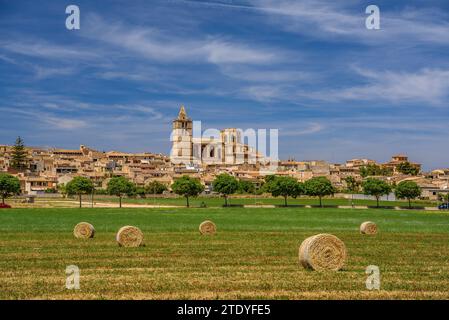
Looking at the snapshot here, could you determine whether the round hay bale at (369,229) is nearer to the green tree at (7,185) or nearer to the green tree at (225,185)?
the green tree at (225,185)

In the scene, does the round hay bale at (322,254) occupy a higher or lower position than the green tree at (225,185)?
lower

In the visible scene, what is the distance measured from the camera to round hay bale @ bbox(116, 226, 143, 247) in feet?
85.0

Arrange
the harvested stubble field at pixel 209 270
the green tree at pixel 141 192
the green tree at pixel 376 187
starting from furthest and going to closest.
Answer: the green tree at pixel 141 192, the green tree at pixel 376 187, the harvested stubble field at pixel 209 270

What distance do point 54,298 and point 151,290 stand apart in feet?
7.33

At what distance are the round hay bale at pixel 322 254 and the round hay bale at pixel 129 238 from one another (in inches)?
380

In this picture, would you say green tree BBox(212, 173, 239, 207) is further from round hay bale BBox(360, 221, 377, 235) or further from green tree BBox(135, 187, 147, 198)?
round hay bale BBox(360, 221, 377, 235)

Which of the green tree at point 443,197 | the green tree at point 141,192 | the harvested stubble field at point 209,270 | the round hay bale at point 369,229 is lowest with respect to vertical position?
the harvested stubble field at point 209,270

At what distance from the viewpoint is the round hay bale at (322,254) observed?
59.8 ft

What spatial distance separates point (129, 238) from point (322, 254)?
10293mm

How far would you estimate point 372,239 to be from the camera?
102ft

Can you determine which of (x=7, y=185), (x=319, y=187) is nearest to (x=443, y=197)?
(x=319, y=187)

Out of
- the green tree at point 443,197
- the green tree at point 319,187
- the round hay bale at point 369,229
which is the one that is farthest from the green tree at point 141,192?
the round hay bale at point 369,229

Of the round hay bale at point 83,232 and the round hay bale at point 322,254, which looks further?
the round hay bale at point 83,232

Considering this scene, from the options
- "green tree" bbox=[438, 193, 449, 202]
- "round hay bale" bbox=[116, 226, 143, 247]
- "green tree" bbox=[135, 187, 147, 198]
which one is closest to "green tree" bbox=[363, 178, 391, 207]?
"green tree" bbox=[438, 193, 449, 202]
